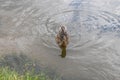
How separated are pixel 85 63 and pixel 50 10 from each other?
115 inches

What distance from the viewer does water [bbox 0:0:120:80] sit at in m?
7.27

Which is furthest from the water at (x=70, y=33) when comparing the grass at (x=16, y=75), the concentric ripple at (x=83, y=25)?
the grass at (x=16, y=75)

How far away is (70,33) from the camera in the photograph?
27.9 ft

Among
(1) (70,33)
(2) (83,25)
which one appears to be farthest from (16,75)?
(2) (83,25)

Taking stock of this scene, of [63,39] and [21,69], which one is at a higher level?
[63,39]

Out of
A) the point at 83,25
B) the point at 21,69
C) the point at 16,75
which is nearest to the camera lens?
the point at 16,75

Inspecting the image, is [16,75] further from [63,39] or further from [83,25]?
[83,25]

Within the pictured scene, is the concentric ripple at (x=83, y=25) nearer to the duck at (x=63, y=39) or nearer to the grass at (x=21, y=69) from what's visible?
the duck at (x=63, y=39)

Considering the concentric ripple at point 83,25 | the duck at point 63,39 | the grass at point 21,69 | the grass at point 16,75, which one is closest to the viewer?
the grass at point 16,75

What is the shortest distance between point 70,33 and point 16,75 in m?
2.50

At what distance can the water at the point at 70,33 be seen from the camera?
7266mm

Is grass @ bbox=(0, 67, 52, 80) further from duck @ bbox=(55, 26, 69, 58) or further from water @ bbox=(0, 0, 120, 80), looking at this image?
duck @ bbox=(55, 26, 69, 58)

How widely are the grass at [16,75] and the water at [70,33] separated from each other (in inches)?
18.5

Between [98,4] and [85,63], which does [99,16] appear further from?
[85,63]
